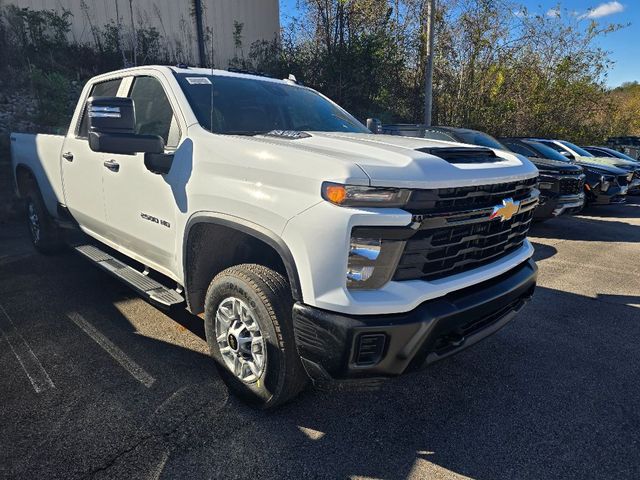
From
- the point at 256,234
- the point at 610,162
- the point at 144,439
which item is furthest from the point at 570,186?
the point at 144,439

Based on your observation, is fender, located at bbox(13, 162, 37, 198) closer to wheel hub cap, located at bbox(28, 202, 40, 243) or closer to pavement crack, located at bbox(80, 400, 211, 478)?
wheel hub cap, located at bbox(28, 202, 40, 243)

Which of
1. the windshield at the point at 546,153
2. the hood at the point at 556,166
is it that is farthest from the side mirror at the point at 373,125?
the windshield at the point at 546,153

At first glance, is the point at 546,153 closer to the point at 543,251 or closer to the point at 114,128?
the point at 543,251

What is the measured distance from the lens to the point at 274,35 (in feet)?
52.1

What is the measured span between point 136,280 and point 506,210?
2630 millimetres

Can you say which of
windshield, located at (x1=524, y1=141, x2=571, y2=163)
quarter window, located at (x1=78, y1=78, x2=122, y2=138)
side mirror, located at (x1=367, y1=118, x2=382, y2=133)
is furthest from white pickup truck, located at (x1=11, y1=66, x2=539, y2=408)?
windshield, located at (x1=524, y1=141, x2=571, y2=163)

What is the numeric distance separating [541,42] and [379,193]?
778 inches

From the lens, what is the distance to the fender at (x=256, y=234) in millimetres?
2125

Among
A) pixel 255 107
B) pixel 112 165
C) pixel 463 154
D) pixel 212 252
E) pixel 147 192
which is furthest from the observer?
pixel 112 165

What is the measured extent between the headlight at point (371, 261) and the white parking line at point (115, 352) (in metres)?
1.71

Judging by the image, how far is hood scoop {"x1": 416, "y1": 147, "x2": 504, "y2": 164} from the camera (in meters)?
2.42

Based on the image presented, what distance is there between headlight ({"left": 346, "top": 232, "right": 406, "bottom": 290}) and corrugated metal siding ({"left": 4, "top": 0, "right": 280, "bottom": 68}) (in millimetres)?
10155

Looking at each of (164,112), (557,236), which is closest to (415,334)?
(164,112)

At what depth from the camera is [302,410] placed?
265cm
